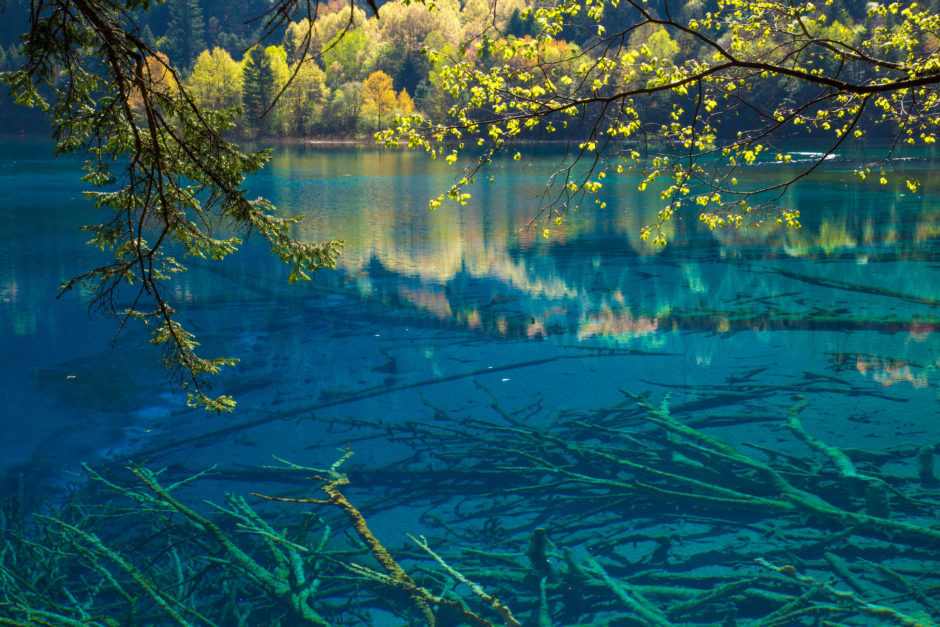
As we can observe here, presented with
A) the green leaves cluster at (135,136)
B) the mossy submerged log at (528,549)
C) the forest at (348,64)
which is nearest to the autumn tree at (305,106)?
the forest at (348,64)

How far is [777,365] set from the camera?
914 centimetres

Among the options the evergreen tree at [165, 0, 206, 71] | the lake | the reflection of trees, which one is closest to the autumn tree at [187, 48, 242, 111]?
the evergreen tree at [165, 0, 206, 71]

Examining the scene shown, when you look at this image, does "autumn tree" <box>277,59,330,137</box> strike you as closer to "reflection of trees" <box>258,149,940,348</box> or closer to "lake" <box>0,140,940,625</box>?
"reflection of trees" <box>258,149,940,348</box>

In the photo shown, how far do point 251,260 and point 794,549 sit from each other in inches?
490

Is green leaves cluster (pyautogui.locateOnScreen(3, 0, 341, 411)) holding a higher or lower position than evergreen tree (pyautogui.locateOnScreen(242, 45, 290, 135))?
Result: lower

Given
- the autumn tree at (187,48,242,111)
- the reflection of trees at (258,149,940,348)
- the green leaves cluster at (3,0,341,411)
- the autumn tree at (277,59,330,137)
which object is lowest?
the reflection of trees at (258,149,940,348)

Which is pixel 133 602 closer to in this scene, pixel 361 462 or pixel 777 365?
pixel 361 462

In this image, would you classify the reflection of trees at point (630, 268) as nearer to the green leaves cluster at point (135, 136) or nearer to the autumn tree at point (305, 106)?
the green leaves cluster at point (135, 136)

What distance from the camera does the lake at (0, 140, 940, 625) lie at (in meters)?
5.28

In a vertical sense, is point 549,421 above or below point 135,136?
below

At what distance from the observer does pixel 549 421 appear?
7645mm

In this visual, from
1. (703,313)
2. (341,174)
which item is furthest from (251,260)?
(341,174)

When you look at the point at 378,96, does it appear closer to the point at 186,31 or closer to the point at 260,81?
the point at 260,81

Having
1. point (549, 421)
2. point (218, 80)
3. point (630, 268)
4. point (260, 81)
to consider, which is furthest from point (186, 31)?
point (549, 421)
